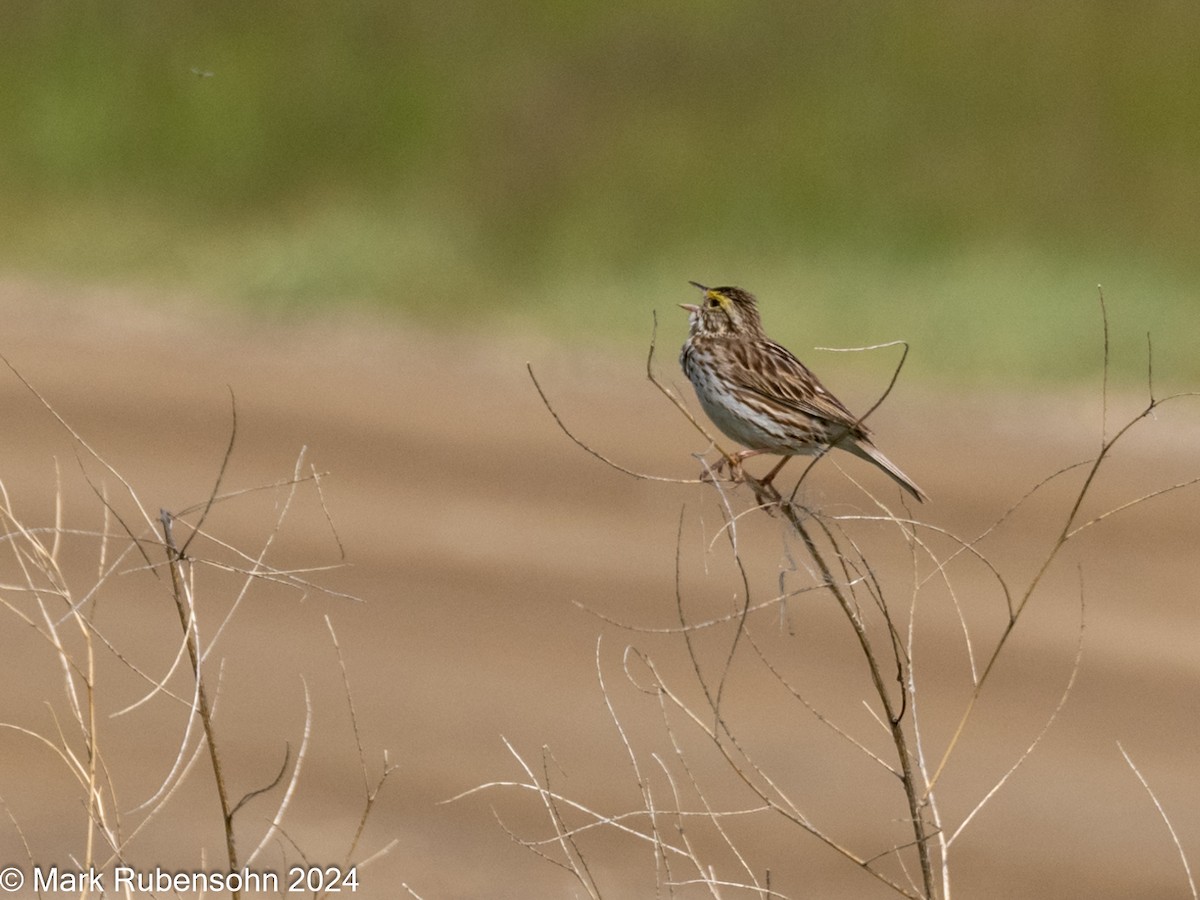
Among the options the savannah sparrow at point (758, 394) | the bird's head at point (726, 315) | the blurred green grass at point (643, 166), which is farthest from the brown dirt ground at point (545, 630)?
the blurred green grass at point (643, 166)

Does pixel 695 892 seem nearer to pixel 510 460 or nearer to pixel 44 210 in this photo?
pixel 510 460

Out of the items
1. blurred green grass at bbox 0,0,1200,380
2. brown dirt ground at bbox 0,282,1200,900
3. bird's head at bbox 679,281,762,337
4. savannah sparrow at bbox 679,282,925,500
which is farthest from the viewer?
blurred green grass at bbox 0,0,1200,380

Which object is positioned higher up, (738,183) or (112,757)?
(738,183)

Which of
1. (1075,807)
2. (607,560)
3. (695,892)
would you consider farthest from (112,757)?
(1075,807)

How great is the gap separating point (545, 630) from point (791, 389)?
19.3ft

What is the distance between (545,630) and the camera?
1248 centimetres

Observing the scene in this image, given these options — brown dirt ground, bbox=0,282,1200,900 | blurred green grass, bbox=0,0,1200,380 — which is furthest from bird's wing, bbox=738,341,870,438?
blurred green grass, bbox=0,0,1200,380

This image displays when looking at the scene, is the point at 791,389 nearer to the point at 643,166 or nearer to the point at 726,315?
the point at 726,315

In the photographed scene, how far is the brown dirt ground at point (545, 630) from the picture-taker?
10031mm

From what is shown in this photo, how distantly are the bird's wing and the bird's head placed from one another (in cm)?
23

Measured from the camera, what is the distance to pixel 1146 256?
19.8m

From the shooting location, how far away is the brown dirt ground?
10.0m

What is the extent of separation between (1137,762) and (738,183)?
459 inches

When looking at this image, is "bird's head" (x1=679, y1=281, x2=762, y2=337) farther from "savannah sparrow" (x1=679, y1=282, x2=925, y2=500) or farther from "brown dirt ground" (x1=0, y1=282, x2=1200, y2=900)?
"brown dirt ground" (x1=0, y1=282, x2=1200, y2=900)
